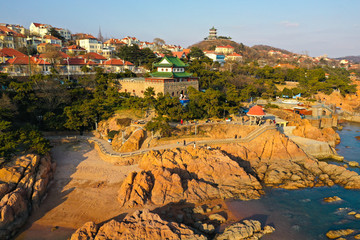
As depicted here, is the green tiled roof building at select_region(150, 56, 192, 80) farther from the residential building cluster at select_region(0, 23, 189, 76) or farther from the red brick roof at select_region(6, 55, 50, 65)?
the red brick roof at select_region(6, 55, 50, 65)

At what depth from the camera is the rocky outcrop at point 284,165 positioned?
27578mm

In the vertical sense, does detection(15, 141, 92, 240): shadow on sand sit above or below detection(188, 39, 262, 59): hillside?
below

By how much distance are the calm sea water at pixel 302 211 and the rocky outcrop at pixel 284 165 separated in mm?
1412

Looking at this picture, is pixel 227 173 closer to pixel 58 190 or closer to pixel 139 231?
pixel 139 231

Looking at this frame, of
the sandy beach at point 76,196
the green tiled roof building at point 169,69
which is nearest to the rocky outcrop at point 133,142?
the sandy beach at point 76,196

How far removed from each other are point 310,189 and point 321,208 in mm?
3483

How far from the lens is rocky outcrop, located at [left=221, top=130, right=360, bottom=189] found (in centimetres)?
2758

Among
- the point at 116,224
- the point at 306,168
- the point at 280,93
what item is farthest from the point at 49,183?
the point at 280,93

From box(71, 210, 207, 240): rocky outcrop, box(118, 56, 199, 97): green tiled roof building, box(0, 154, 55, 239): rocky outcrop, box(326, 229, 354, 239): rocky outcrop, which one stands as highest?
box(118, 56, 199, 97): green tiled roof building

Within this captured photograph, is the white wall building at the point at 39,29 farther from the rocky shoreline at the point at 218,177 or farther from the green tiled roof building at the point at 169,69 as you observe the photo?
the rocky shoreline at the point at 218,177

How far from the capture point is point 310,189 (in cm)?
2652

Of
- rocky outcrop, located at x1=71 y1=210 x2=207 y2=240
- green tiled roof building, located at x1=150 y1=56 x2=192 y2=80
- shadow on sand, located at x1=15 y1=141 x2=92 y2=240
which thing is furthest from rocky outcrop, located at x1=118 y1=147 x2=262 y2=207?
green tiled roof building, located at x1=150 y1=56 x2=192 y2=80

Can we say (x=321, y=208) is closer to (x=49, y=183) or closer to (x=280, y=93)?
(x=49, y=183)

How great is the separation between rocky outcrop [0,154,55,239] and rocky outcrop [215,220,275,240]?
53.1ft
